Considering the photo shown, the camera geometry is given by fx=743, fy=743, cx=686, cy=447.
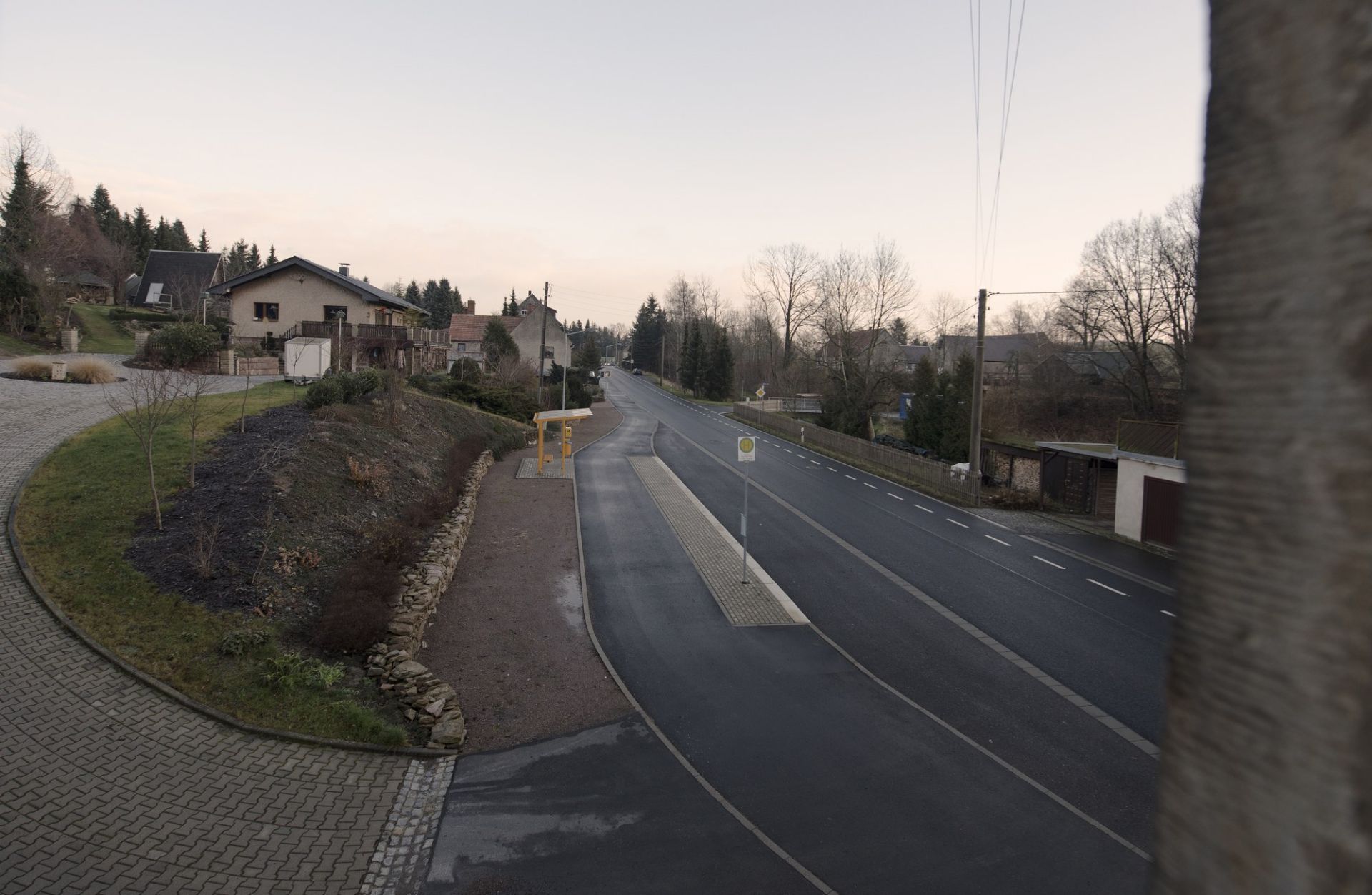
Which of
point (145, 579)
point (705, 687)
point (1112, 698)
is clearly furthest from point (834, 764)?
point (145, 579)

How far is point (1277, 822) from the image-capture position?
1.64 metres

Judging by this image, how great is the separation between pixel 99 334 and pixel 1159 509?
1954 inches

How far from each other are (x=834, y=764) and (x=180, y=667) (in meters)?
7.99

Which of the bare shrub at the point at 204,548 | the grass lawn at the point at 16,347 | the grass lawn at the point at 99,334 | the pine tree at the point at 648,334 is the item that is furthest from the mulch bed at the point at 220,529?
the pine tree at the point at 648,334

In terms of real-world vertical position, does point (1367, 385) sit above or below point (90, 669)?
above

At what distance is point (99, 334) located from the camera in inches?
1583

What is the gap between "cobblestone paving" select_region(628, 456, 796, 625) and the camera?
1382cm

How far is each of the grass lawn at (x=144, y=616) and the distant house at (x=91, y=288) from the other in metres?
52.4

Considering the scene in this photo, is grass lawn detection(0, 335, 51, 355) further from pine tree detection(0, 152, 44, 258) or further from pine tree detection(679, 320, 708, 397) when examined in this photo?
pine tree detection(679, 320, 708, 397)

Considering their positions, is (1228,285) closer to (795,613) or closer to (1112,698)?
(1112,698)

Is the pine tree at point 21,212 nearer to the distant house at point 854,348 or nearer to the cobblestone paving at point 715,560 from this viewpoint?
the cobblestone paving at point 715,560

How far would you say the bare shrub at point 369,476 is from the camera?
651 inches

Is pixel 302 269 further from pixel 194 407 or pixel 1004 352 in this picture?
pixel 1004 352

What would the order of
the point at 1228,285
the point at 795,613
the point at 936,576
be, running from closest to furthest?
the point at 1228,285 → the point at 795,613 → the point at 936,576
